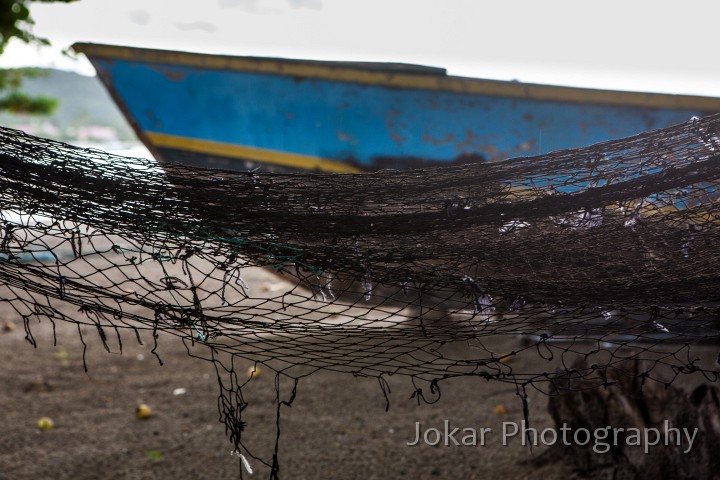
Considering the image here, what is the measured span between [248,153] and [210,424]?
219 centimetres

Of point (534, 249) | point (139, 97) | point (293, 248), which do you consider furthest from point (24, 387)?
point (534, 249)

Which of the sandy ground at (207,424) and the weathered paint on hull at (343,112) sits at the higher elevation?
the weathered paint on hull at (343,112)

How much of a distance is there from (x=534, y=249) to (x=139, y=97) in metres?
3.95

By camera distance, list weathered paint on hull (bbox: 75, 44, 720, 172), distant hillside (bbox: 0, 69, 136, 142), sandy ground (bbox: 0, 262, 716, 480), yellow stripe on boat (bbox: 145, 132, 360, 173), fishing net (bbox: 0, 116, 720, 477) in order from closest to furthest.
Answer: fishing net (bbox: 0, 116, 720, 477) < sandy ground (bbox: 0, 262, 716, 480) < weathered paint on hull (bbox: 75, 44, 720, 172) < yellow stripe on boat (bbox: 145, 132, 360, 173) < distant hillside (bbox: 0, 69, 136, 142)

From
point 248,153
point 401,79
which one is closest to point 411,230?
point 401,79

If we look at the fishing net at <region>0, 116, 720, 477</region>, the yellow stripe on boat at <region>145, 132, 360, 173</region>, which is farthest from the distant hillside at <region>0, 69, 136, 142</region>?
the fishing net at <region>0, 116, 720, 477</region>

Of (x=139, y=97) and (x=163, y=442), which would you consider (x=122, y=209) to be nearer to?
(x=163, y=442)

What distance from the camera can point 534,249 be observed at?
1.78 metres

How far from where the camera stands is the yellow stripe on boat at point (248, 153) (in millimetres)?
4570

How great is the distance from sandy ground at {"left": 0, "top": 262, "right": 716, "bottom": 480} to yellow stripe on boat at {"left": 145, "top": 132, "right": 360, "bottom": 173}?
1499 millimetres

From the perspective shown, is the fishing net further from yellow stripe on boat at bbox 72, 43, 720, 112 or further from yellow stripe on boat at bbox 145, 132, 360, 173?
yellow stripe on boat at bbox 145, 132, 360, 173

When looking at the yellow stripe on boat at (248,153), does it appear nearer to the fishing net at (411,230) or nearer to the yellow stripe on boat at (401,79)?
the yellow stripe on boat at (401,79)

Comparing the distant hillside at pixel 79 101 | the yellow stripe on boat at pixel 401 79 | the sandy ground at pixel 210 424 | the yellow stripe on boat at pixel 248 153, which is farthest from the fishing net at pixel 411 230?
the distant hillside at pixel 79 101

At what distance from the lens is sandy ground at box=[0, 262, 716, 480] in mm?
2781
